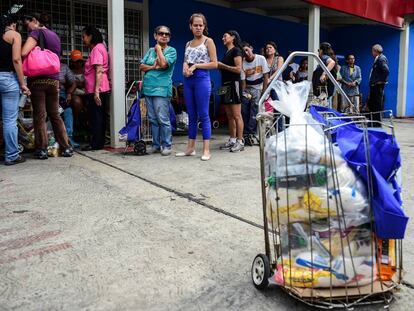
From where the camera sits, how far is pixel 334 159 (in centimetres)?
219

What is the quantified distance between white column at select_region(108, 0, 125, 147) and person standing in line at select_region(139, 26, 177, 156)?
534 mm

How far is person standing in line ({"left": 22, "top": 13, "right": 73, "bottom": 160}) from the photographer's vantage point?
5.65 meters

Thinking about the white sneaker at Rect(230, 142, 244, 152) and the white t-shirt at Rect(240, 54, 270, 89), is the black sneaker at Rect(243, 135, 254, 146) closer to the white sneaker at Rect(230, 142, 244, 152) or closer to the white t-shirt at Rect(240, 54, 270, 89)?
the white sneaker at Rect(230, 142, 244, 152)

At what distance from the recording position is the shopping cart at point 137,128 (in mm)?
6395

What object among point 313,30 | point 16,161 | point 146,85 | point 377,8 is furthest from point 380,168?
point 377,8

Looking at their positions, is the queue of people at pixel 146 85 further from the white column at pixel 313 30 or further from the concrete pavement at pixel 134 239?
the white column at pixel 313 30

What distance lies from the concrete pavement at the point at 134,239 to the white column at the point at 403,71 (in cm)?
900

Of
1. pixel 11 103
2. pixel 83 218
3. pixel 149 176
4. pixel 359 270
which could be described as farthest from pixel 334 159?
pixel 11 103

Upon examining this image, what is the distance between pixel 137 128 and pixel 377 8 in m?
8.07

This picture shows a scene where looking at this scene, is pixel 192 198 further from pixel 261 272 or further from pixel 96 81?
pixel 96 81

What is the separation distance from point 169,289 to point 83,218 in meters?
1.41

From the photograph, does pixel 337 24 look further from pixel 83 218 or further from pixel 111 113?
pixel 83 218

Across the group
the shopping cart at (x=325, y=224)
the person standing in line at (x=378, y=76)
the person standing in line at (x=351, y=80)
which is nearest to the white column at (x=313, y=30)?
the person standing in line at (x=378, y=76)

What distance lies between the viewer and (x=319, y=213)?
2191 mm
